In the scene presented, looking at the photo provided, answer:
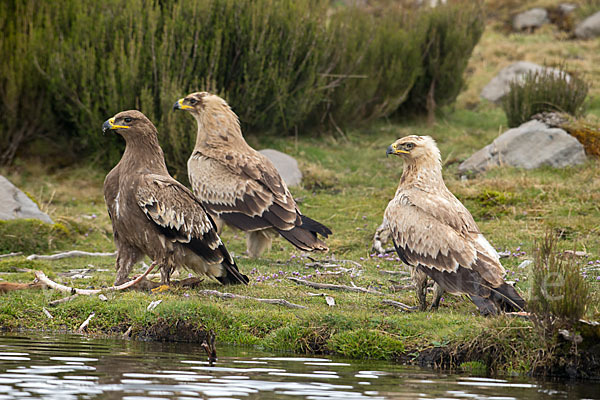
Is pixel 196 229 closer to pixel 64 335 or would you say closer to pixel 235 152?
pixel 64 335

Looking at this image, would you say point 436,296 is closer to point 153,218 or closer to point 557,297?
point 557,297

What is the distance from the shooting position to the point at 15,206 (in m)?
12.9

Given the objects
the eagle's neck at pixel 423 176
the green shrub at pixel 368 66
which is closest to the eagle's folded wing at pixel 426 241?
the eagle's neck at pixel 423 176

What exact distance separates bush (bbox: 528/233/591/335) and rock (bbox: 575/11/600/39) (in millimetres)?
23748

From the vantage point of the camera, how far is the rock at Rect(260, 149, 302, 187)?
52.8ft

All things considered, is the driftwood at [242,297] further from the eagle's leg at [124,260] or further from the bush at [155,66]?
the bush at [155,66]

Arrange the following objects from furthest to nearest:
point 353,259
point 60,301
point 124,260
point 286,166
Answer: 1. point 286,166
2. point 353,259
3. point 124,260
4. point 60,301

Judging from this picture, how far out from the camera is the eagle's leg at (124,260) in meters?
9.04

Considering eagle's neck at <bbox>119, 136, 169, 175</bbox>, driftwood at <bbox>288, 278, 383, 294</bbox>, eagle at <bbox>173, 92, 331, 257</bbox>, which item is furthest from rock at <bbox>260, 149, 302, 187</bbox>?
eagle's neck at <bbox>119, 136, 169, 175</bbox>

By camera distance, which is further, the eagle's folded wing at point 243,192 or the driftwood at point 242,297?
the eagle's folded wing at point 243,192

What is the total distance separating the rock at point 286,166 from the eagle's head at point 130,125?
6.86 m

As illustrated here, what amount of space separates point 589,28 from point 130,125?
75.4ft

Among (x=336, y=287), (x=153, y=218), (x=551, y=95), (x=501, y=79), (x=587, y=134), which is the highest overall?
(x=501, y=79)

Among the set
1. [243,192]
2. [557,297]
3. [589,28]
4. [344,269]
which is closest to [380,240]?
[344,269]
